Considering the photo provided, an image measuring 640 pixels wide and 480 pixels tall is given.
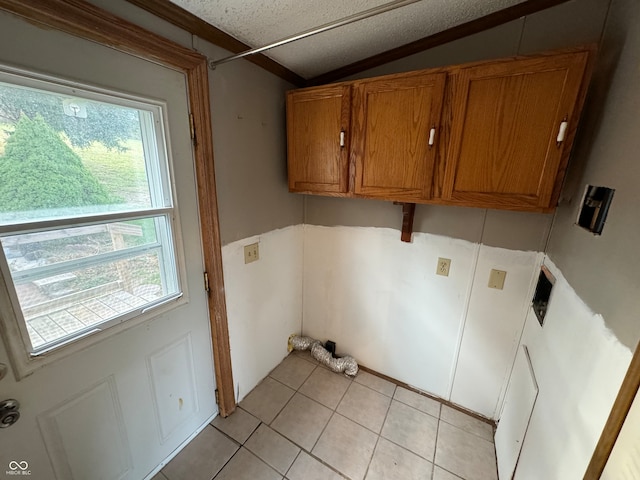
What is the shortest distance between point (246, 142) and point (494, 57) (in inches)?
54.8

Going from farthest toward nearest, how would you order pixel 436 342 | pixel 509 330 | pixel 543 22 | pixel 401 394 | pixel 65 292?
1. pixel 401 394
2. pixel 436 342
3. pixel 509 330
4. pixel 543 22
5. pixel 65 292

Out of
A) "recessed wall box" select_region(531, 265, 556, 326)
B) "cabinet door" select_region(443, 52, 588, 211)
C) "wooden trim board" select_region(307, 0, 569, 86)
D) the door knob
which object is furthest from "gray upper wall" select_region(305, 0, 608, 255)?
the door knob

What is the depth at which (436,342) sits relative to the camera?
1.73 metres

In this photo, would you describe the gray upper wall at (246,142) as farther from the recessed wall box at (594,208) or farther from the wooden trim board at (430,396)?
the recessed wall box at (594,208)

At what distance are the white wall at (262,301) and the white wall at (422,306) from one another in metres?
0.17

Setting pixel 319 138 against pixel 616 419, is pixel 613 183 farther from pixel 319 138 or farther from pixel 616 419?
pixel 319 138

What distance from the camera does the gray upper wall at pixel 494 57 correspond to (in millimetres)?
1124

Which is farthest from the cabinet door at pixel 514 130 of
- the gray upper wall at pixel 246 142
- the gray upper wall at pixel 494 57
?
the gray upper wall at pixel 246 142

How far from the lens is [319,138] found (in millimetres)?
1486

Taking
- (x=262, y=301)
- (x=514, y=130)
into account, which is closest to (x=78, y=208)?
(x=262, y=301)

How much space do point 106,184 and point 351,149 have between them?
114 centimetres

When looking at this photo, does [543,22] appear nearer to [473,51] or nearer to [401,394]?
[473,51]

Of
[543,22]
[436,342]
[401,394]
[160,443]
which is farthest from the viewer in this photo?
[401,394]

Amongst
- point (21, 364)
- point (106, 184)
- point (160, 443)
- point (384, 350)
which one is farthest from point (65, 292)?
point (384, 350)
